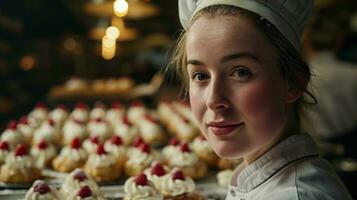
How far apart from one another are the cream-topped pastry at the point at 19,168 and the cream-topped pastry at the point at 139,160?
505 millimetres

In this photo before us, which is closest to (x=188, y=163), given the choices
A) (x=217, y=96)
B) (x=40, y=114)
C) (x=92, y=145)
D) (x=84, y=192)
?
(x=92, y=145)

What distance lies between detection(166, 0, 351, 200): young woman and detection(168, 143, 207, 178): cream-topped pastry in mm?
1145

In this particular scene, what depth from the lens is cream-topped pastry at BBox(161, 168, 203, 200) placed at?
79.6 inches

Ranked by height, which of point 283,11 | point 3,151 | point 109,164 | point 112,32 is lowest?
point 109,164

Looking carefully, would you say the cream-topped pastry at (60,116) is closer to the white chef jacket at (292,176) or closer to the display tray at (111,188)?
the display tray at (111,188)

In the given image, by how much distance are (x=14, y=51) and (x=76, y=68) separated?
349 centimetres

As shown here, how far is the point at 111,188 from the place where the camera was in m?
2.34

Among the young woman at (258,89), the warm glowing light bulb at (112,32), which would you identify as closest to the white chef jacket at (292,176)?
the young woman at (258,89)

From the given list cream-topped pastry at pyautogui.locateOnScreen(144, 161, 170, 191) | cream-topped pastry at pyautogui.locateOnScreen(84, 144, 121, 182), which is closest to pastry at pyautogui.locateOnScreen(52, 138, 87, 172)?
cream-topped pastry at pyautogui.locateOnScreen(84, 144, 121, 182)

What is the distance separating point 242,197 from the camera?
1.46 meters

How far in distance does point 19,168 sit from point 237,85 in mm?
1557

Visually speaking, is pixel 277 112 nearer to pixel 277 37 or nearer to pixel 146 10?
pixel 277 37

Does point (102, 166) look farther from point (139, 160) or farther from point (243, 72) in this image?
point (243, 72)

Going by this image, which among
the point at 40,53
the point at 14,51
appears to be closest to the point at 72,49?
the point at 40,53
